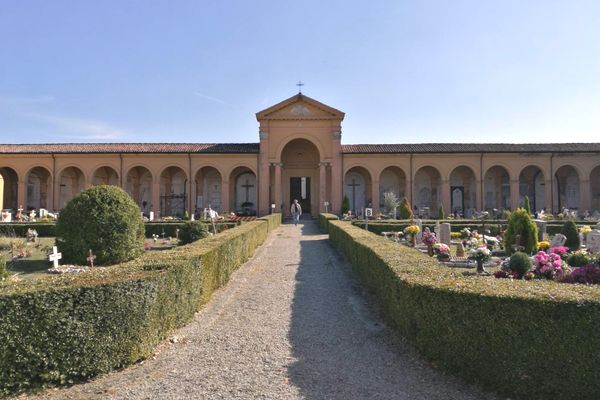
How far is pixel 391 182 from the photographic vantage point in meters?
32.2

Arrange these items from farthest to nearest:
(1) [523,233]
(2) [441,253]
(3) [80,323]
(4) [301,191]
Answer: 1. (4) [301,191]
2. (1) [523,233]
3. (2) [441,253]
4. (3) [80,323]

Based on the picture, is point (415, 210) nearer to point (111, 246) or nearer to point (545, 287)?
point (111, 246)

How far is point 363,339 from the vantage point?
5262mm

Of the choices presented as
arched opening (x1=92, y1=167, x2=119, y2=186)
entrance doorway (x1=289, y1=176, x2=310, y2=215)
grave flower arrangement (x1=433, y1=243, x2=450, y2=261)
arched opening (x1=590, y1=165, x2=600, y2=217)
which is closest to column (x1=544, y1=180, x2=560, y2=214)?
arched opening (x1=590, y1=165, x2=600, y2=217)

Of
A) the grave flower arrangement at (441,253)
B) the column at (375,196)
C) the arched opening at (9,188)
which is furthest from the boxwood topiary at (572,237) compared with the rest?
the arched opening at (9,188)

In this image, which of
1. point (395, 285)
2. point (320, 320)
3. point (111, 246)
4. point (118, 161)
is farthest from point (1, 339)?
point (118, 161)

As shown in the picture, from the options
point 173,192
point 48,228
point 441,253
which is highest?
point 173,192

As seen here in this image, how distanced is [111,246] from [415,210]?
24.7m

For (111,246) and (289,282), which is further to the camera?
(111,246)

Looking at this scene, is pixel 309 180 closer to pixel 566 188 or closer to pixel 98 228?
pixel 566 188

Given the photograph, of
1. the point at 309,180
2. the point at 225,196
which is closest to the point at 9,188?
the point at 225,196

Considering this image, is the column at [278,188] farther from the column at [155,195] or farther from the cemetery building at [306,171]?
the column at [155,195]

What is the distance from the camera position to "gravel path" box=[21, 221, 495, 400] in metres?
3.80

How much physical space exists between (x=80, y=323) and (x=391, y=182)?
97.9ft
